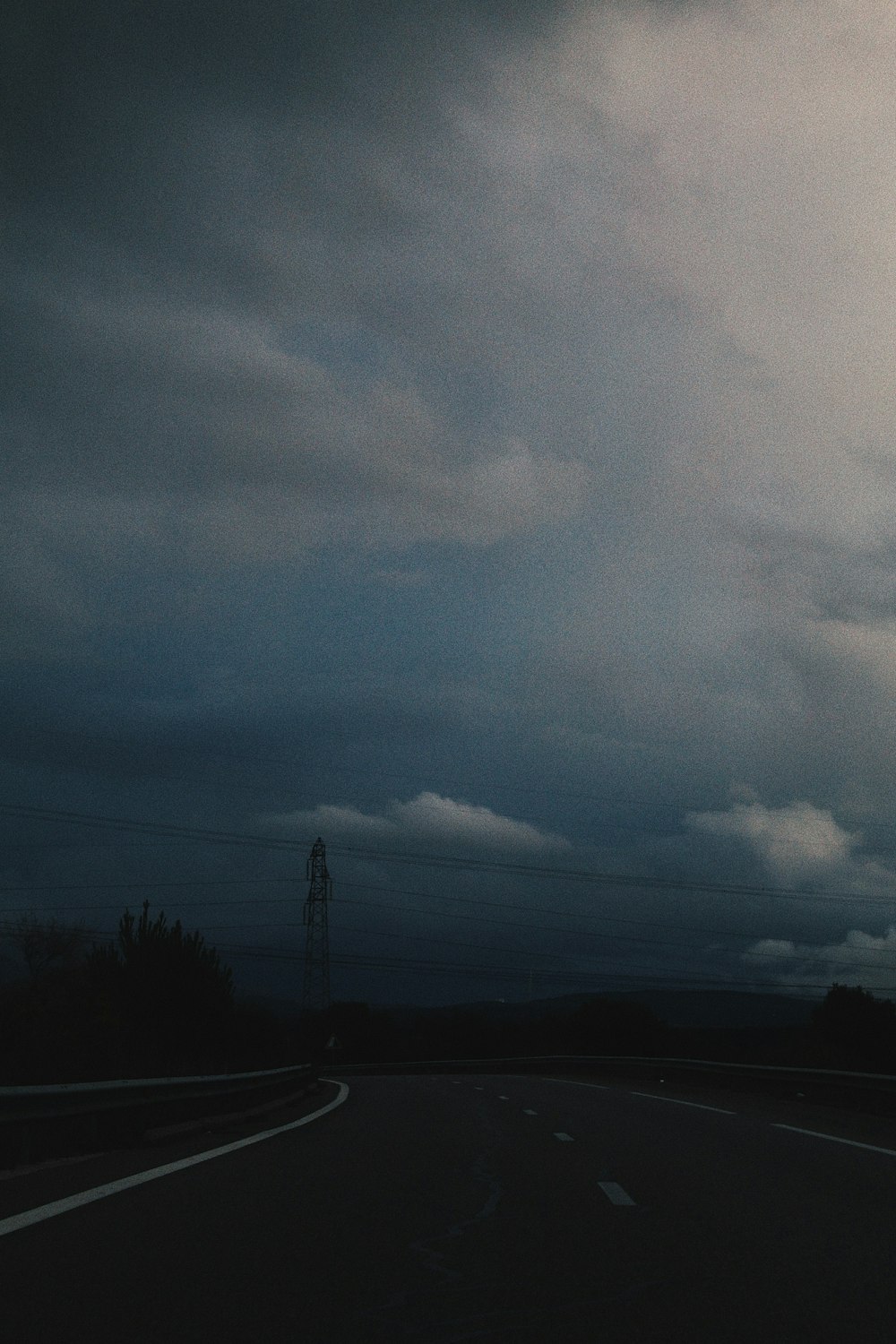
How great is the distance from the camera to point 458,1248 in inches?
324

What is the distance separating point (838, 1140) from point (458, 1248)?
11040 millimetres

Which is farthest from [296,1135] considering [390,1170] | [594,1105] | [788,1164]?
[594,1105]

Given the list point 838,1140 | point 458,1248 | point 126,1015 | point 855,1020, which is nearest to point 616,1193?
point 458,1248

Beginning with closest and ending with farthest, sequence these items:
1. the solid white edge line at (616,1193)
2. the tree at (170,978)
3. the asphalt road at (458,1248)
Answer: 1. the asphalt road at (458,1248)
2. the solid white edge line at (616,1193)
3. the tree at (170,978)

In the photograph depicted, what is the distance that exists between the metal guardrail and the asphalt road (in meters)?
0.45

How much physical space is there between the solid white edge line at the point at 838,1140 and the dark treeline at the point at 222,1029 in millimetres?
9001

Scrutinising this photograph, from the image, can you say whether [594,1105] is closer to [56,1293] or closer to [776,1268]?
[776,1268]

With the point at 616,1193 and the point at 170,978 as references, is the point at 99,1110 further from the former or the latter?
the point at 170,978

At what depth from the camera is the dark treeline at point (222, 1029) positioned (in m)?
21.4

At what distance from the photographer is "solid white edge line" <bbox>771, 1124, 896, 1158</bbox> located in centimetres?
1611

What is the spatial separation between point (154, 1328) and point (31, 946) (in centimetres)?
7555

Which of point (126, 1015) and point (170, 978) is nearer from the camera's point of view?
point (126, 1015)

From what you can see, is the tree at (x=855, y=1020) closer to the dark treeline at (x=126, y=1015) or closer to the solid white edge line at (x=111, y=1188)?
the dark treeline at (x=126, y=1015)

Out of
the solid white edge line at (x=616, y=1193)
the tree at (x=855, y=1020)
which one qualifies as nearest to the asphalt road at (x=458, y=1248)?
the solid white edge line at (x=616, y=1193)
